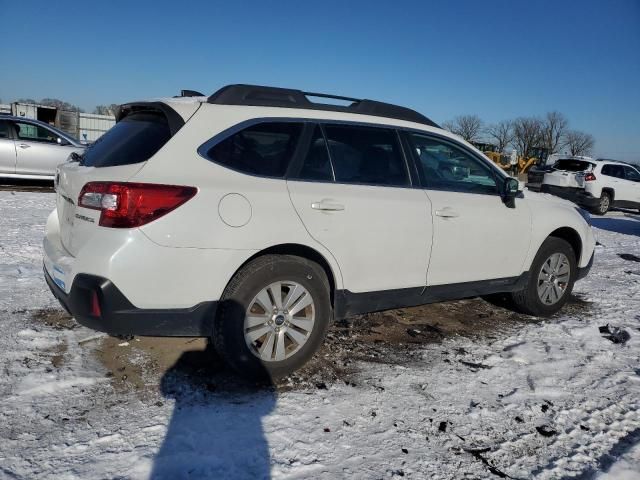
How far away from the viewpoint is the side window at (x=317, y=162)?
3.41 meters

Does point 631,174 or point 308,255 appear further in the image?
point 631,174

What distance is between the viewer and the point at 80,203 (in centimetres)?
302

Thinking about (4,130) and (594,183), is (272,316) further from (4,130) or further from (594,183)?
(594,183)

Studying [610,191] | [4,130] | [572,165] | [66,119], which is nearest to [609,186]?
[610,191]

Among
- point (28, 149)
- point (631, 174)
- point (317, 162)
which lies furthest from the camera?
point (631, 174)

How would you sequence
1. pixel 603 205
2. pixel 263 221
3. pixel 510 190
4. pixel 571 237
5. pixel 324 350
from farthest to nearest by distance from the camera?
pixel 603 205 → pixel 571 237 → pixel 510 190 → pixel 324 350 → pixel 263 221

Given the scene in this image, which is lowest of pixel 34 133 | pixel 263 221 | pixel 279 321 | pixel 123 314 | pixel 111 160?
pixel 279 321

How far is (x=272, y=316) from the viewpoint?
326 centimetres

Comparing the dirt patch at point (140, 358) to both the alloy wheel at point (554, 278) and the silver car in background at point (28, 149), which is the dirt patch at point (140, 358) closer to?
the alloy wheel at point (554, 278)

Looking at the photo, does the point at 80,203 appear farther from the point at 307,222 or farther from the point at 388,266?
the point at 388,266

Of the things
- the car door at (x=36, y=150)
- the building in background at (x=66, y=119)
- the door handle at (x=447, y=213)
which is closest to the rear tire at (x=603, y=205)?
the door handle at (x=447, y=213)

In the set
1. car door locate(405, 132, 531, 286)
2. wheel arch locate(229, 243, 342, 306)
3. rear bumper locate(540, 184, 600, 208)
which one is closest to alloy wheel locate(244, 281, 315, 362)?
wheel arch locate(229, 243, 342, 306)

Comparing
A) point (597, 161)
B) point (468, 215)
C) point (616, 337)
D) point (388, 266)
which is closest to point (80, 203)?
point (388, 266)

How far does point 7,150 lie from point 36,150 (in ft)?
1.88
